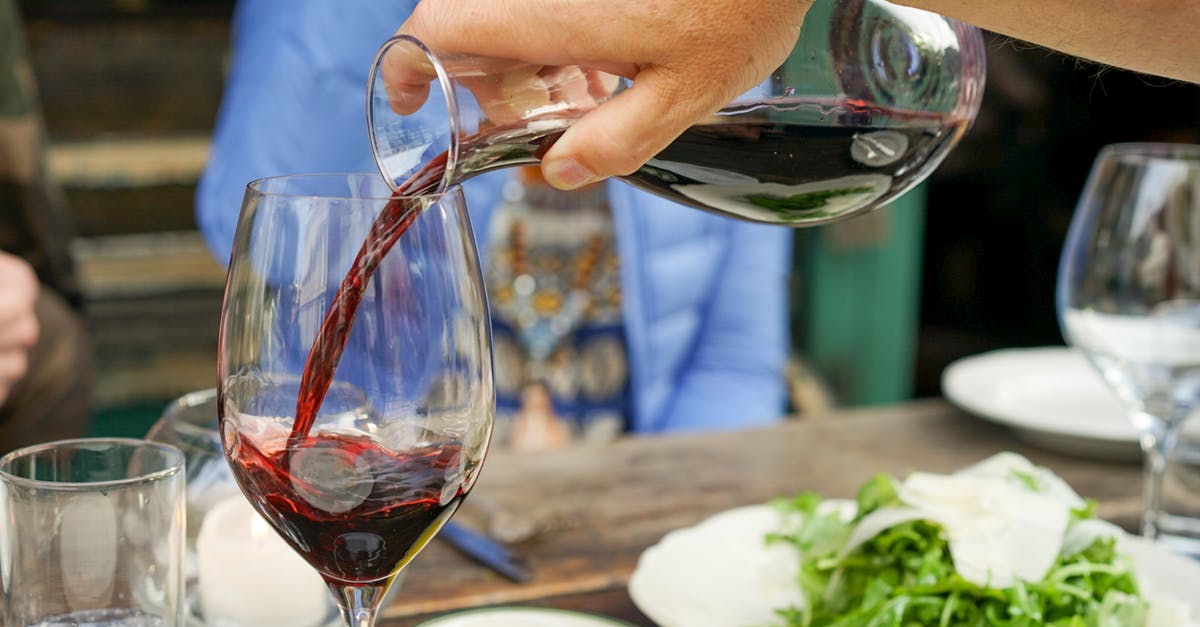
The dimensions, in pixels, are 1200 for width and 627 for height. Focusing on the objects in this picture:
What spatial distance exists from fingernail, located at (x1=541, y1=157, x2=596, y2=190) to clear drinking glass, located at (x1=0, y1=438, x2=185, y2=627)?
0.75 ft

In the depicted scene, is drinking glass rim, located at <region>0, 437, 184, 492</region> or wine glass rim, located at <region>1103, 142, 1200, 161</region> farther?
wine glass rim, located at <region>1103, 142, 1200, 161</region>

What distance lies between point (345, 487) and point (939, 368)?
2.97 m

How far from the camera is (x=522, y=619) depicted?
0.73m

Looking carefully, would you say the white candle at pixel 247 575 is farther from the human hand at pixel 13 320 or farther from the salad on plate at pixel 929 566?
the human hand at pixel 13 320

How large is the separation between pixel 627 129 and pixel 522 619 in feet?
1.11

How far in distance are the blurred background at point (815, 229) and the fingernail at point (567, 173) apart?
211 cm

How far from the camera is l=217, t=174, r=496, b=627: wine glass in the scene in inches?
20.3

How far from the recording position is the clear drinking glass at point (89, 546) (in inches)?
21.9

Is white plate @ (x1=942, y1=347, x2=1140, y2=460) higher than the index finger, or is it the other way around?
the index finger

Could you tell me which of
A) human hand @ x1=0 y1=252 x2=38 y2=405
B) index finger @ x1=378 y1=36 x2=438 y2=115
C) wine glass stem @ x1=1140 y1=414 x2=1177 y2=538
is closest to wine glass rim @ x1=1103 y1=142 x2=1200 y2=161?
wine glass stem @ x1=1140 y1=414 x2=1177 y2=538

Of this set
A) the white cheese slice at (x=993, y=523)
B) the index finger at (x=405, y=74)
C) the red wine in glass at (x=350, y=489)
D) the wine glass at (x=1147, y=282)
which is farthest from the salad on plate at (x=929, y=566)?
the index finger at (x=405, y=74)

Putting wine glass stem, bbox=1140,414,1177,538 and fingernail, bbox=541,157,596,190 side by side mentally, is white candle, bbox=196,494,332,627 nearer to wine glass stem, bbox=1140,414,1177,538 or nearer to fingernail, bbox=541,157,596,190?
fingernail, bbox=541,157,596,190

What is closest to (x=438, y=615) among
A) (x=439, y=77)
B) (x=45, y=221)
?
(x=439, y=77)

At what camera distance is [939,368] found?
3.33 meters
